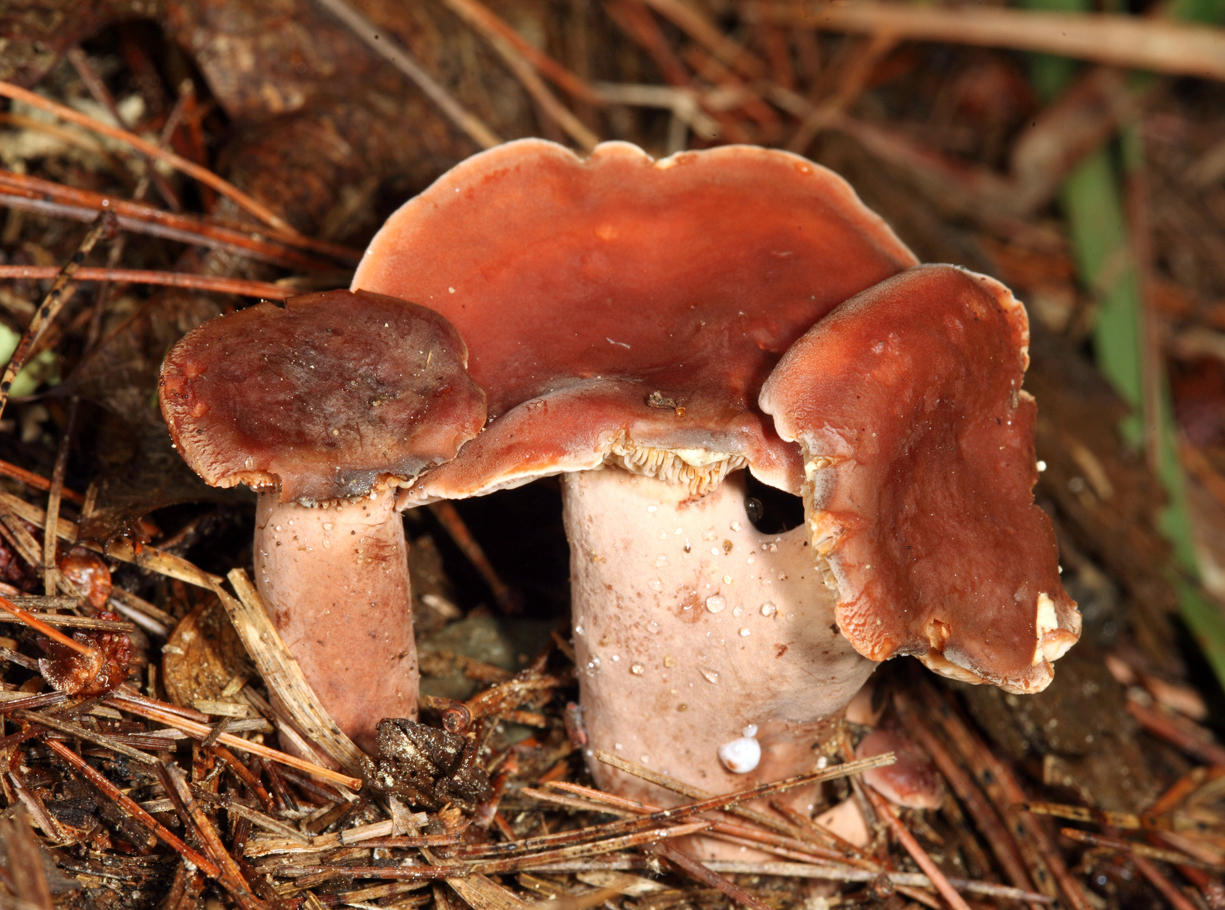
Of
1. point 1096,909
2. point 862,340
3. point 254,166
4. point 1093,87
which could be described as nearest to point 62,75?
point 254,166

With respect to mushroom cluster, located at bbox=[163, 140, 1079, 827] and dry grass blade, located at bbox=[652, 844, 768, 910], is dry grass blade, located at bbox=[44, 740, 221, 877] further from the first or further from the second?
dry grass blade, located at bbox=[652, 844, 768, 910]

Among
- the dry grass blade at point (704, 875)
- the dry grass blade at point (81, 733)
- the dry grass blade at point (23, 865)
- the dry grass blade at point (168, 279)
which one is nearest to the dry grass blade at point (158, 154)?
the dry grass blade at point (168, 279)

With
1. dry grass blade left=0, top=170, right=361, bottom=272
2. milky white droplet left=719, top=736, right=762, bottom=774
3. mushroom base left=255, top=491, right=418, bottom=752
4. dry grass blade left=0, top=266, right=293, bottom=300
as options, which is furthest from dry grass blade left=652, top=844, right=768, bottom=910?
dry grass blade left=0, top=170, right=361, bottom=272

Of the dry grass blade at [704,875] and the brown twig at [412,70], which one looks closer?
the dry grass blade at [704,875]

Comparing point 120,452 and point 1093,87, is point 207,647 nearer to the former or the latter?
point 120,452

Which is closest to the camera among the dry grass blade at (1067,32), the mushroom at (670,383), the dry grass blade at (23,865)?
the dry grass blade at (23,865)

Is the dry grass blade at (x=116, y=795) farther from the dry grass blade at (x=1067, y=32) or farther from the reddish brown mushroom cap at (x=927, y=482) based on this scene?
the dry grass blade at (x=1067, y=32)

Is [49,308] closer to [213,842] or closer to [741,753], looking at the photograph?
[213,842]
